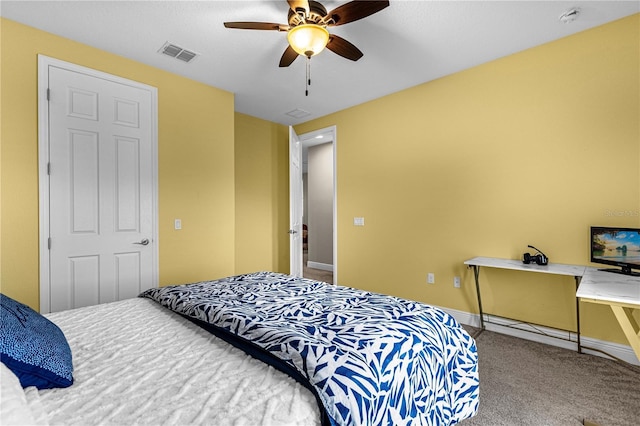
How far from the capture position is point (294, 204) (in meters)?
4.52

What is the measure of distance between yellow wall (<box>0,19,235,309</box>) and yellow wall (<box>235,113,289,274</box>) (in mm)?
793

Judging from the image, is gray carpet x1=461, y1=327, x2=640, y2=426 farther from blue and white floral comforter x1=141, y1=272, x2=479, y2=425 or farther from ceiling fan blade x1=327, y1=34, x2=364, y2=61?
ceiling fan blade x1=327, y1=34, x2=364, y2=61

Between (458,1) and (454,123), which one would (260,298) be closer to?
(458,1)

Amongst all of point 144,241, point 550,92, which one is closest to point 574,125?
point 550,92

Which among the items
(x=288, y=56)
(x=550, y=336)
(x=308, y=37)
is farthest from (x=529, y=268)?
(x=288, y=56)

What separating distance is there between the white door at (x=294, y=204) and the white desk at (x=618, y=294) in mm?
3243

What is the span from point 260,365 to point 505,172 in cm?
286

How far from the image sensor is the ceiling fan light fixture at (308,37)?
2.00m

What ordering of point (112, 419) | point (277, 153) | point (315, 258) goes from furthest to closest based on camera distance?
point (315, 258), point (277, 153), point (112, 419)

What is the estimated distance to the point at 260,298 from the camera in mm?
1803

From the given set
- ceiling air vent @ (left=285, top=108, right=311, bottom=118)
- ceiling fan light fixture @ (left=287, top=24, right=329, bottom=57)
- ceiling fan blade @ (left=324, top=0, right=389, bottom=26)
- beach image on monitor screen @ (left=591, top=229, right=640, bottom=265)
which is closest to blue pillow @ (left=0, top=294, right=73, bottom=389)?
ceiling fan light fixture @ (left=287, top=24, right=329, bottom=57)

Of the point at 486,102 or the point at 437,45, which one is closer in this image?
the point at 437,45

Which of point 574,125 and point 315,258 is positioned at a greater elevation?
point 574,125

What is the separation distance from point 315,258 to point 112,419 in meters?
5.99
